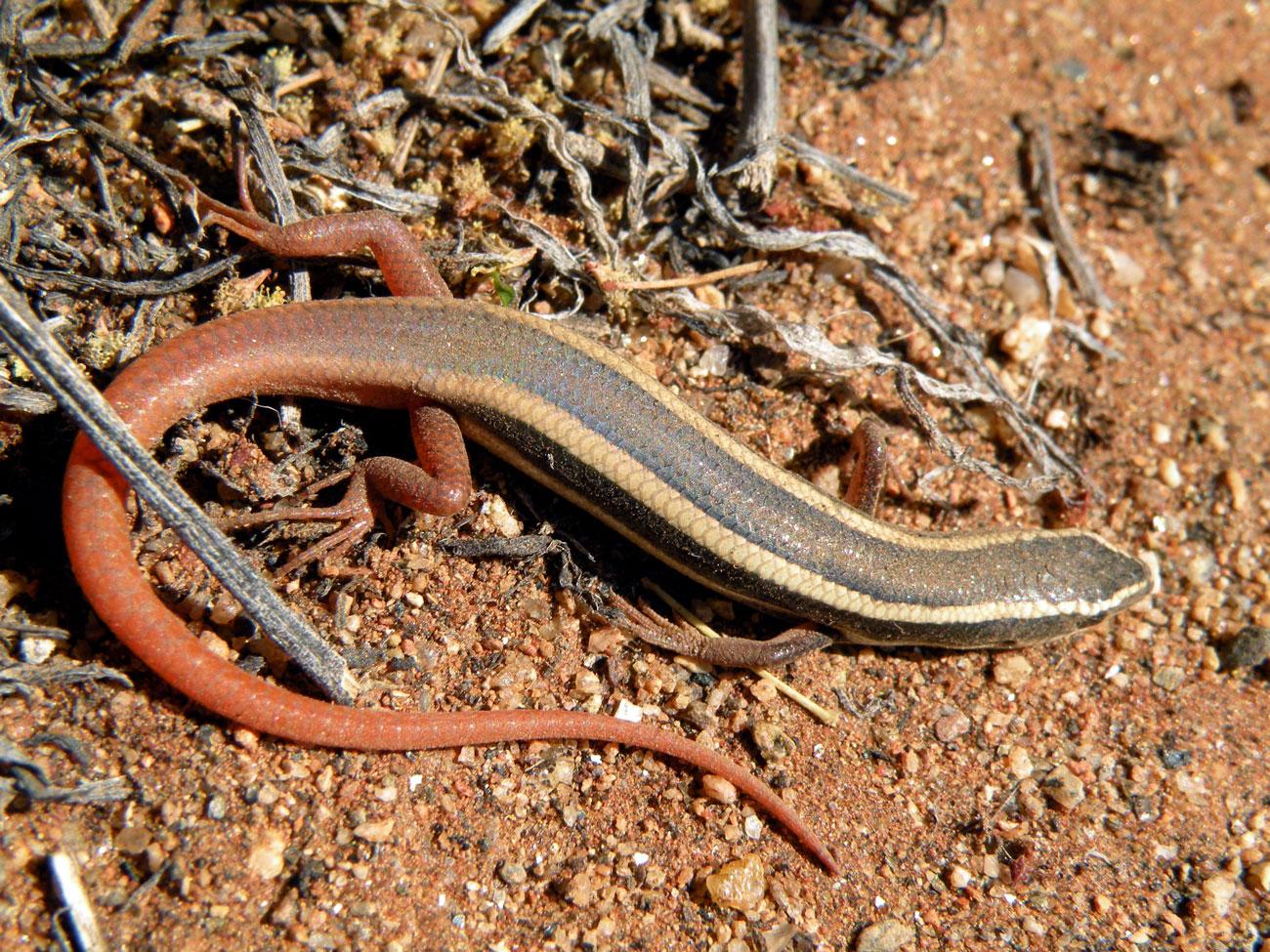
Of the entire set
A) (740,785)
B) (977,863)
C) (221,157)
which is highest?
(221,157)

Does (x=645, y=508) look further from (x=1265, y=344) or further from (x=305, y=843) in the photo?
(x=1265, y=344)

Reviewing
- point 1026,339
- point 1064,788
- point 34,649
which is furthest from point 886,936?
point 34,649

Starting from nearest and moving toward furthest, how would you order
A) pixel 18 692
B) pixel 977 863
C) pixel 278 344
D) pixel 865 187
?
pixel 18 692
pixel 278 344
pixel 977 863
pixel 865 187

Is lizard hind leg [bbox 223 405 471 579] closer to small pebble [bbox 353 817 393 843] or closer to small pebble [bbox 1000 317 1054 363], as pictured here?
small pebble [bbox 353 817 393 843]

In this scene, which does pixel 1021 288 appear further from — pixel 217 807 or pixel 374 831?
pixel 217 807

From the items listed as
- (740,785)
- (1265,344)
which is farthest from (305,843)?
(1265,344)

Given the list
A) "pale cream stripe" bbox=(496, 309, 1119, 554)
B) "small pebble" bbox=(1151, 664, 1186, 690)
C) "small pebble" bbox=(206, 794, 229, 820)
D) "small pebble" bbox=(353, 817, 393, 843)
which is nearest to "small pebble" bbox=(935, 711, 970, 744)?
"pale cream stripe" bbox=(496, 309, 1119, 554)
